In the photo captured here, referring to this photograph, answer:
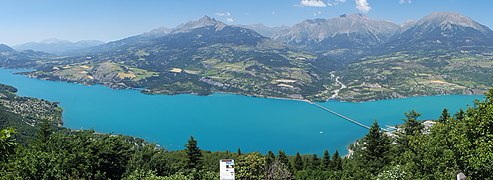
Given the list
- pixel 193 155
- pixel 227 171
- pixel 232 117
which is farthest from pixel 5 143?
pixel 232 117

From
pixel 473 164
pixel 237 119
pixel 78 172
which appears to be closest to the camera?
→ pixel 473 164

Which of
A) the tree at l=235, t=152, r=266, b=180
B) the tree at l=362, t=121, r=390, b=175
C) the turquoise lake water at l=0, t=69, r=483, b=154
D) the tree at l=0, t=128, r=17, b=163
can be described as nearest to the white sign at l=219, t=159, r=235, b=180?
the tree at l=0, t=128, r=17, b=163

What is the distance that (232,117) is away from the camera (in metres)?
123

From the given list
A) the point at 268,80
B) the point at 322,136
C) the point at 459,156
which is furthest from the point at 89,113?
the point at 459,156

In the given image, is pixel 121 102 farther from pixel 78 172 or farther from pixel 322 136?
pixel 78 172

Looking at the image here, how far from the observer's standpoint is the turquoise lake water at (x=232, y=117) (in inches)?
3772

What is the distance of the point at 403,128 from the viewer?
3203 cm

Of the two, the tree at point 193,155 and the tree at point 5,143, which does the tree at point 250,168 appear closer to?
the tree at point 193,155

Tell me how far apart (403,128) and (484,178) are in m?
21.6

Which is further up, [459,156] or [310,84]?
[310,84]

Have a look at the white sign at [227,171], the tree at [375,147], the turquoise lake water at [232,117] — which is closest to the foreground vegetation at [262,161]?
the tree at [375,147]

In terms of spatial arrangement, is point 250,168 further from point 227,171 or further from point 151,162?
point 227,171

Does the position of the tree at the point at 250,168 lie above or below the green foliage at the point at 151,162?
below

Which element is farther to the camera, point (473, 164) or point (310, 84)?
point (310, 84)
